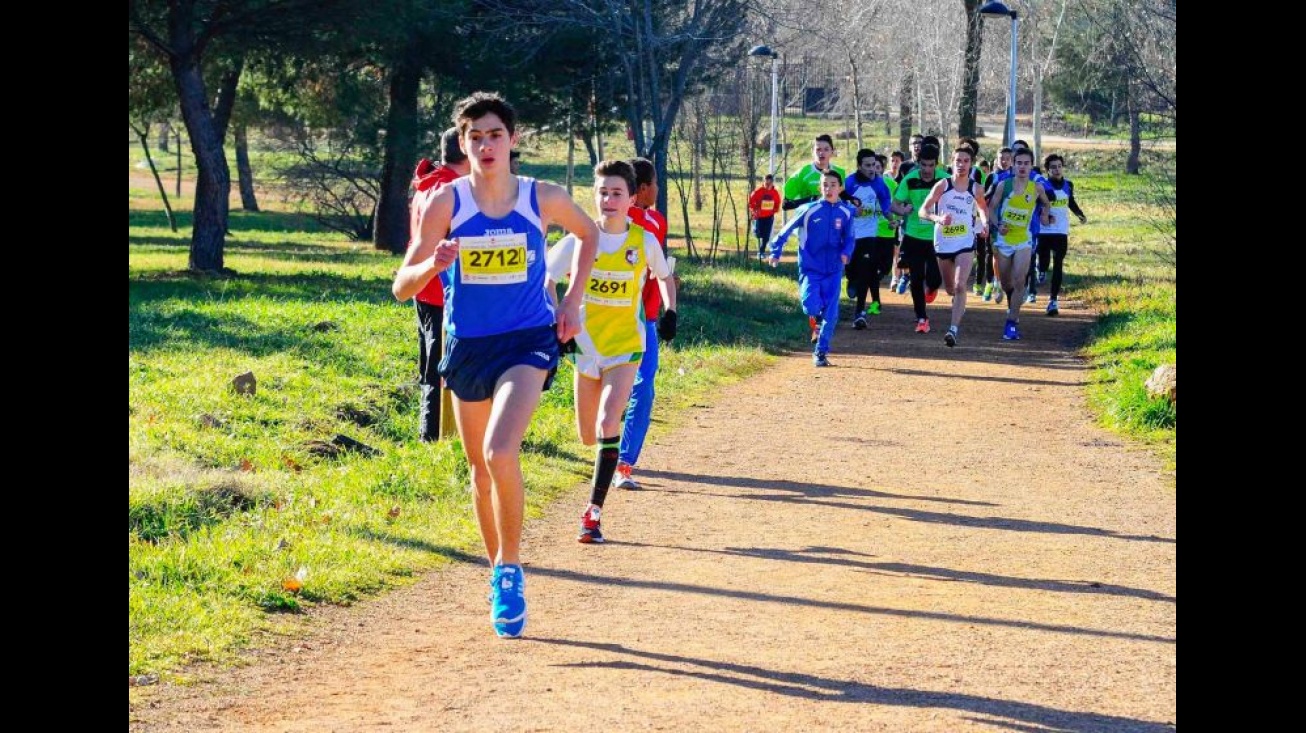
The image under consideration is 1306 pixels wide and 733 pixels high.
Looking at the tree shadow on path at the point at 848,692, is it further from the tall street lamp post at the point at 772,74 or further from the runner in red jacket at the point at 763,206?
the runner in red jacket at the point at 763,206

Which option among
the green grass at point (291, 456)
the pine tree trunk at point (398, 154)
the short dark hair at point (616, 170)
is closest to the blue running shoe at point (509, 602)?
the green grass at point (291, 456)

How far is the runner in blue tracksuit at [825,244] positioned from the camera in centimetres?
1580

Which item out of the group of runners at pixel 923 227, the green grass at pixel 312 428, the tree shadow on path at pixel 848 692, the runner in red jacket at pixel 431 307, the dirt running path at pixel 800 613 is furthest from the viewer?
the group of runners at pixel 923 227

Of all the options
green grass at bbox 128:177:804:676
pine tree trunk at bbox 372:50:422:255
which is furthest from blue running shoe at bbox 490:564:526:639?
pine tree trunk at bbox 372:50:422:255

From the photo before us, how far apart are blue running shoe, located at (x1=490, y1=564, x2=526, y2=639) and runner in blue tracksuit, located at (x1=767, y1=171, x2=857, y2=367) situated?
29.6 feet

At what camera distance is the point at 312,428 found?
38.9ft

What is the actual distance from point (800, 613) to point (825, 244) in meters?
8.77

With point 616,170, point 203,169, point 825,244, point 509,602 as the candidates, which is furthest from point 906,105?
point 509,602

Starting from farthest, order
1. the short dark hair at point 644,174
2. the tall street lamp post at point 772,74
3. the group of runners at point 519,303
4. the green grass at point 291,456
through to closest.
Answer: the tall street lamp post at point 772,74, the short dark hair at point 644,174, the green grass at point 291,456, the group of runners at point 519,303

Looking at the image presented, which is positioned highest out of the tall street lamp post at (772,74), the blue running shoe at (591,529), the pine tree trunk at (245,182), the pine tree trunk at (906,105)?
the pine tree trunk at (906,105)

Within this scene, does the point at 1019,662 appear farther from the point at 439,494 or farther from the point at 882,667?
the point at 439,494
